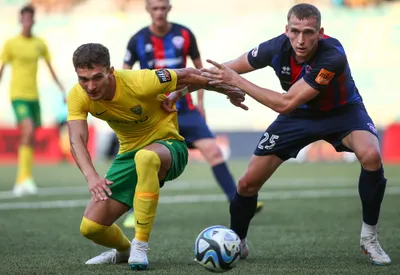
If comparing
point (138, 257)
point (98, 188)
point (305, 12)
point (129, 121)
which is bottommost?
point (138, 257)

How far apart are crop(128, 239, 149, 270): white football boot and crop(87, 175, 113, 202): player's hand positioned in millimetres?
468

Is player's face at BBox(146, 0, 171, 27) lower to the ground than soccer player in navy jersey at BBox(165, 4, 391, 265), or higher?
higher

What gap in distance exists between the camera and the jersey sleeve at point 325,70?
612 cm

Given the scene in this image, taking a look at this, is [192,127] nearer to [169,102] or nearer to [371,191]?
[169,102]

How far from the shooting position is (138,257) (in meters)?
5.92

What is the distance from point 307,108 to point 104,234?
1.81 meters

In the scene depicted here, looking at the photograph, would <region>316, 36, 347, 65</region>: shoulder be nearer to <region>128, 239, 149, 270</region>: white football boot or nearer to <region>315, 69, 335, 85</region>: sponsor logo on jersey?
<region>315, 69, 335, 85</region>: sponsor logo on jersey

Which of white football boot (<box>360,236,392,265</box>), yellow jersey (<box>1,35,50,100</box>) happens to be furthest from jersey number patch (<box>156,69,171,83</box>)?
yellow jersey (<box>1,35,50,100</box>)

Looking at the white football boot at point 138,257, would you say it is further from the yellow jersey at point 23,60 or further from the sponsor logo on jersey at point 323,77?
the yellow jersey at point 23,60

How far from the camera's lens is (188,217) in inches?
381

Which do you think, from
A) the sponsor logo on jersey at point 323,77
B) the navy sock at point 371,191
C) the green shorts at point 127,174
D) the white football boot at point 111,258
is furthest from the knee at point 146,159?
the navy sock at point 371,191

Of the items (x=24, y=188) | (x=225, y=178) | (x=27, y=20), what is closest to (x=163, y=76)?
(x=225, y=178)

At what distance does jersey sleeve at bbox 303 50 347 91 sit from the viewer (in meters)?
6.12

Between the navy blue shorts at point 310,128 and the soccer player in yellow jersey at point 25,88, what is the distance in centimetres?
641
